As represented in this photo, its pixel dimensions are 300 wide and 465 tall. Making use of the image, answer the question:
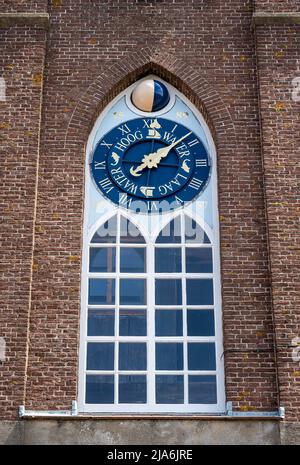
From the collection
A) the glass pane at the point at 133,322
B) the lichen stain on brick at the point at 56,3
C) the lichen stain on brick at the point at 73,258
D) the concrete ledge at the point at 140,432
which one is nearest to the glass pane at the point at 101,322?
the glass pane at the point at 133,322

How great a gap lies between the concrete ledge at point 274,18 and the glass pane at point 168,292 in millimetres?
4741

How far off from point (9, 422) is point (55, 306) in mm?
1842

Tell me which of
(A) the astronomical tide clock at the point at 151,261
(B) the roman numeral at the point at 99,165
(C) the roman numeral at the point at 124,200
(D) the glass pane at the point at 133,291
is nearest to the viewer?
(A) the astronomical tide clock at the point at 151,261

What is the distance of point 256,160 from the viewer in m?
13.9

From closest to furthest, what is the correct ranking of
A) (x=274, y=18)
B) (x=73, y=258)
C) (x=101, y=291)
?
1. (x=73, y=258)
2. (x=101, y=291)
3. (x=274, y=18)

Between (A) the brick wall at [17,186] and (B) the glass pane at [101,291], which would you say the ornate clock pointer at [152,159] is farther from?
(B) the glass pane at [101,291]

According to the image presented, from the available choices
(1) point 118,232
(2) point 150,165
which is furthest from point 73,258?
(2) point 150,165

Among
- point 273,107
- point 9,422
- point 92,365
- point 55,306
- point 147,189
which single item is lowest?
point 9,422

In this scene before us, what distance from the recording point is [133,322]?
1299 cm

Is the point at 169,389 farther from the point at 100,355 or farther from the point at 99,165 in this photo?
the point at 99,165

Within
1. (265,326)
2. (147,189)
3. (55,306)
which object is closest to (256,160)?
(147,189)

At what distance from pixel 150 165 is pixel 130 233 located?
1.21 m

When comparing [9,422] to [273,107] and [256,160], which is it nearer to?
[256,160]

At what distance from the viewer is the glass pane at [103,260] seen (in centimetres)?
1340
